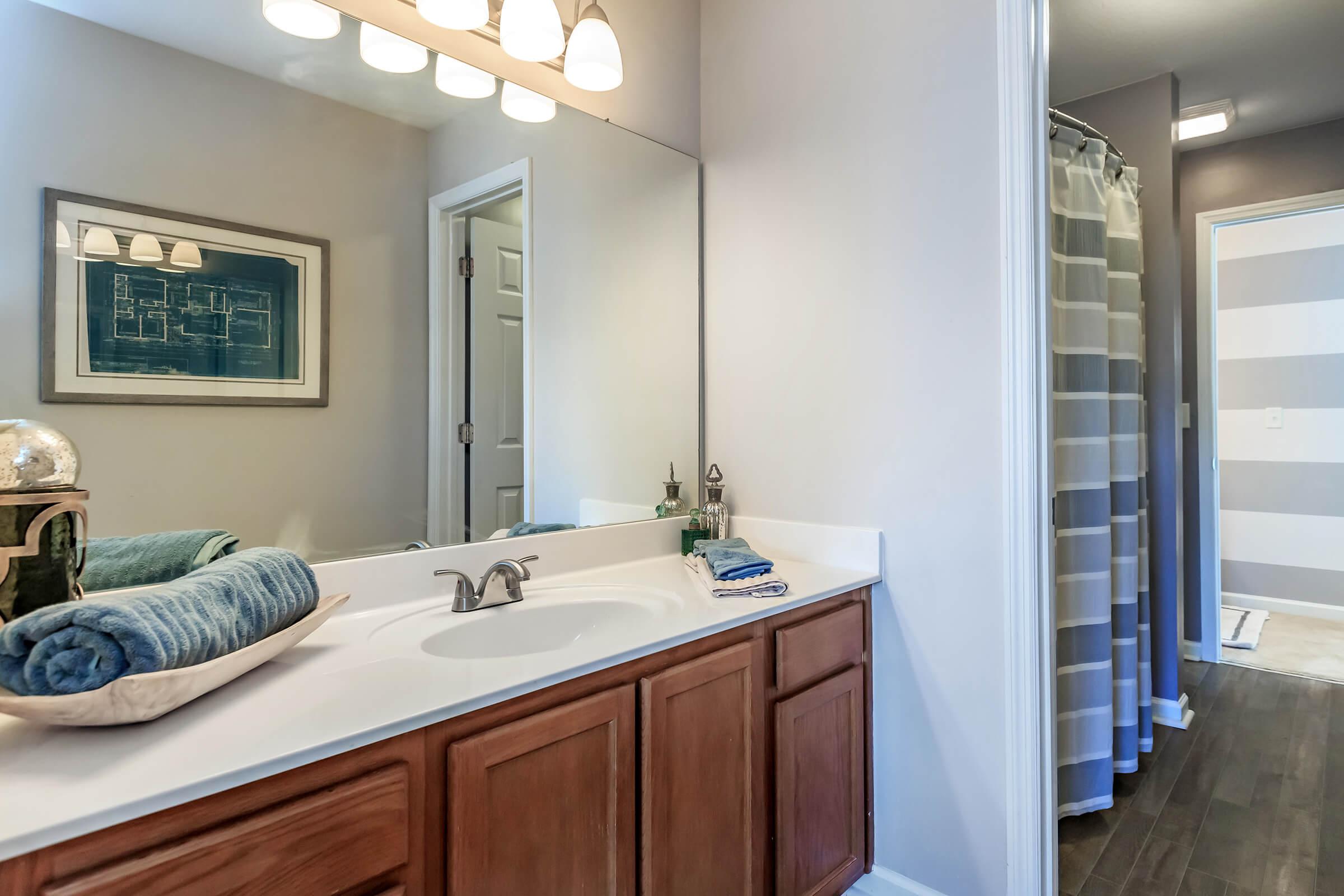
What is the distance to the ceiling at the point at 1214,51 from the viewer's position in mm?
2293

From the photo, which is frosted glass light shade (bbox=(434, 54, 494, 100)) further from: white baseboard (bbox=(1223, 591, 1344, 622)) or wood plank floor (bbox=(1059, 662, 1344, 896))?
white baseboard (bbox=(1223, 591, 1344, 622))

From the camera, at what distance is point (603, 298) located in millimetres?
1818

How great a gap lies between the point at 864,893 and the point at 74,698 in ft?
5.24

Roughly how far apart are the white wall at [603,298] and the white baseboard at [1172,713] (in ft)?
A: 6.83

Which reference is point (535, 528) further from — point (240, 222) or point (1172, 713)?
point (1172, 713)

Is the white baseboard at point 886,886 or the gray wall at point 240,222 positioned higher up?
the gray wall at point 240,222

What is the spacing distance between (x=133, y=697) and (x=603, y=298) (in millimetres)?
1349

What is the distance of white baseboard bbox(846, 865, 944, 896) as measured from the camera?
5.05ft

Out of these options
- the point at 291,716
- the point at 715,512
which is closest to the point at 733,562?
the point at 715,512

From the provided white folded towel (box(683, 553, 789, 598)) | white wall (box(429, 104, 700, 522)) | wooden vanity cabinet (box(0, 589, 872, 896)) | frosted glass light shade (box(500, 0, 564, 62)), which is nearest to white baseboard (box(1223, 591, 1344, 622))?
wooden vanity cabinet (box(0, 589, 872, 896))

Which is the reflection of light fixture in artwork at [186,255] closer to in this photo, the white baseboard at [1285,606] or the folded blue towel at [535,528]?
the folded blue towel at [535,528]

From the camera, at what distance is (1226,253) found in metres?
4.02

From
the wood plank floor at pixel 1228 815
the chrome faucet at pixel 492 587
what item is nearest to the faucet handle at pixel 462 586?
the chrome faucet at pixel 492 587

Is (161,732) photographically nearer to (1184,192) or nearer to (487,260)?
(487,260)
